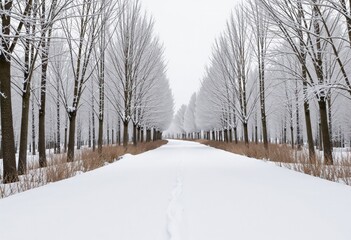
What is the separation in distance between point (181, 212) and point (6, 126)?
4.70 meters

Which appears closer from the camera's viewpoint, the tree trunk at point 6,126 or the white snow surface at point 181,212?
the white snow surface at point 181,212

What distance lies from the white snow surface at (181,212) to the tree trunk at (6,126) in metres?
1.68

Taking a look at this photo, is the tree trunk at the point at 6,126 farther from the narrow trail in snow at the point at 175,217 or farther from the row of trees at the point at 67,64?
the narrow trail in snow at the point at 175,217

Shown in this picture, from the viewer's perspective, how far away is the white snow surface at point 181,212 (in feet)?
8.57

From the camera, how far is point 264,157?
1148 centimetres

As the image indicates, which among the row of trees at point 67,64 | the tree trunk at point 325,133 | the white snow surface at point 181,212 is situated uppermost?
the row of trees at point 67,64

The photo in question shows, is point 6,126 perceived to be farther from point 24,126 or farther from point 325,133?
point 325,133

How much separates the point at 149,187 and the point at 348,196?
10.4 ft

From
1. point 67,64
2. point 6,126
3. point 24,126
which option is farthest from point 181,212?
point 67,64

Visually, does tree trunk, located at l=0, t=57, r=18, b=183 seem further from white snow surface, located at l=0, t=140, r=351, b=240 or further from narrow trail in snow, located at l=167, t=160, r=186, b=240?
narrow trail in snow, located at l=167, t=160, r=186, b=240

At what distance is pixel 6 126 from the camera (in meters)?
5.93

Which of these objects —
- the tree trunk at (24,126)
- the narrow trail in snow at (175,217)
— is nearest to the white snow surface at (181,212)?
the narrow trail in snow at (175,217)

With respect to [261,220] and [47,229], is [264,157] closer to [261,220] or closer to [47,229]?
[261,220]

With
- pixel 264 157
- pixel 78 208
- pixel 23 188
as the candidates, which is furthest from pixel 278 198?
pixel 264 157
